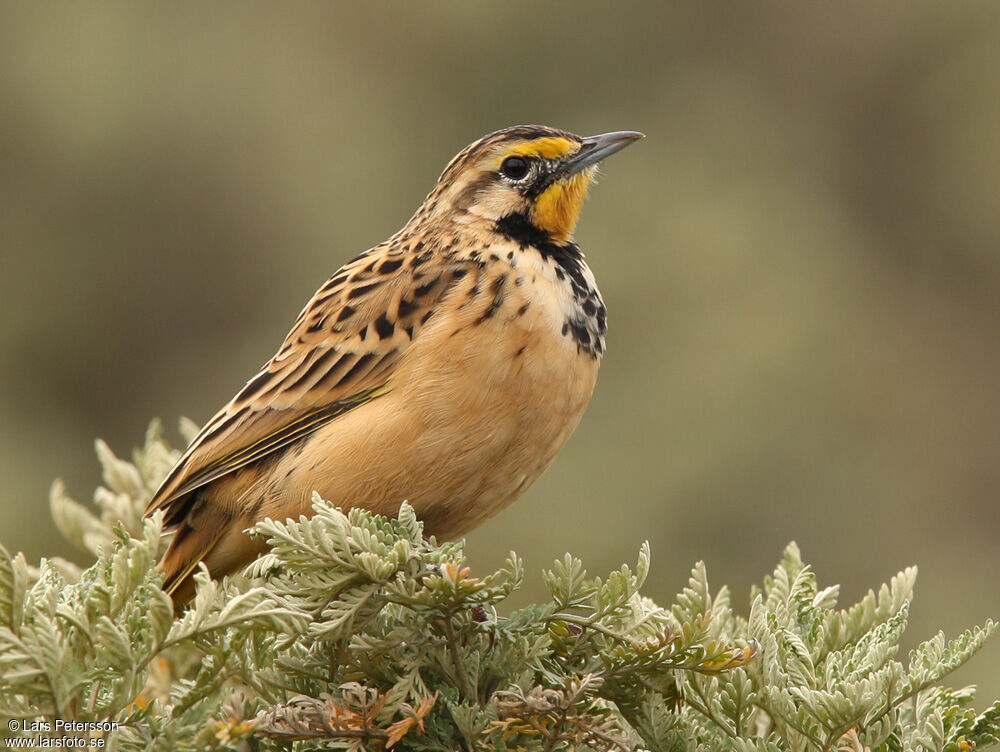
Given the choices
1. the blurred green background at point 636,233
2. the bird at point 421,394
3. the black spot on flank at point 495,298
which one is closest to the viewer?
the bird at point 421,394

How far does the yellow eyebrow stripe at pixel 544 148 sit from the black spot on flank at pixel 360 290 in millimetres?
729

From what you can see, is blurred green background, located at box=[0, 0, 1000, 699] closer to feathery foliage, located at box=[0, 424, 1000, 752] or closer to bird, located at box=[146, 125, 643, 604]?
bird, located at box=[146, 125, 643, 604]

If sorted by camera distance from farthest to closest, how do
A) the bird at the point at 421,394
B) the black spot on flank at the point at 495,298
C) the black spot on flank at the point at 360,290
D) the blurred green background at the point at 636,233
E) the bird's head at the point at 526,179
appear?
the blurred green background at the point at 636,233, the bird's head at the point at 526,179, the black spot on flank at the point at 360,290, the black spot on flank at the point at 495,298, the bird at the point at 421,394

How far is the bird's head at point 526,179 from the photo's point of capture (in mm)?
5000

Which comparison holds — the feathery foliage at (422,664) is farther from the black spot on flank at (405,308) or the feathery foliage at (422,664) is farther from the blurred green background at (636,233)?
the blurred green background at (636,233)

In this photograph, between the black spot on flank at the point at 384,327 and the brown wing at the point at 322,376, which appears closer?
the brown wing at the point at 322,376

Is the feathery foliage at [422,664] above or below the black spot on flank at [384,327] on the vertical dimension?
below

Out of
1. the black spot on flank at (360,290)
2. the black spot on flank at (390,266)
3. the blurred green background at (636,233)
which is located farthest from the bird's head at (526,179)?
the blurred green background at (636,233)

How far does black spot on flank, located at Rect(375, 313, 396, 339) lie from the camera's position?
4.55 metres

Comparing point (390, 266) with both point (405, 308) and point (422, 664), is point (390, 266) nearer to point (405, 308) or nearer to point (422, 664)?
point (405, 308)

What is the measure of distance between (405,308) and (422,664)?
1748 millimetres

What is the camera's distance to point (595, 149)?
513cm

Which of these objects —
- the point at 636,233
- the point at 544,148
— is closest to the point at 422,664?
the point at 544,148

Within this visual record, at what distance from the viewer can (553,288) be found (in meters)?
4.59
